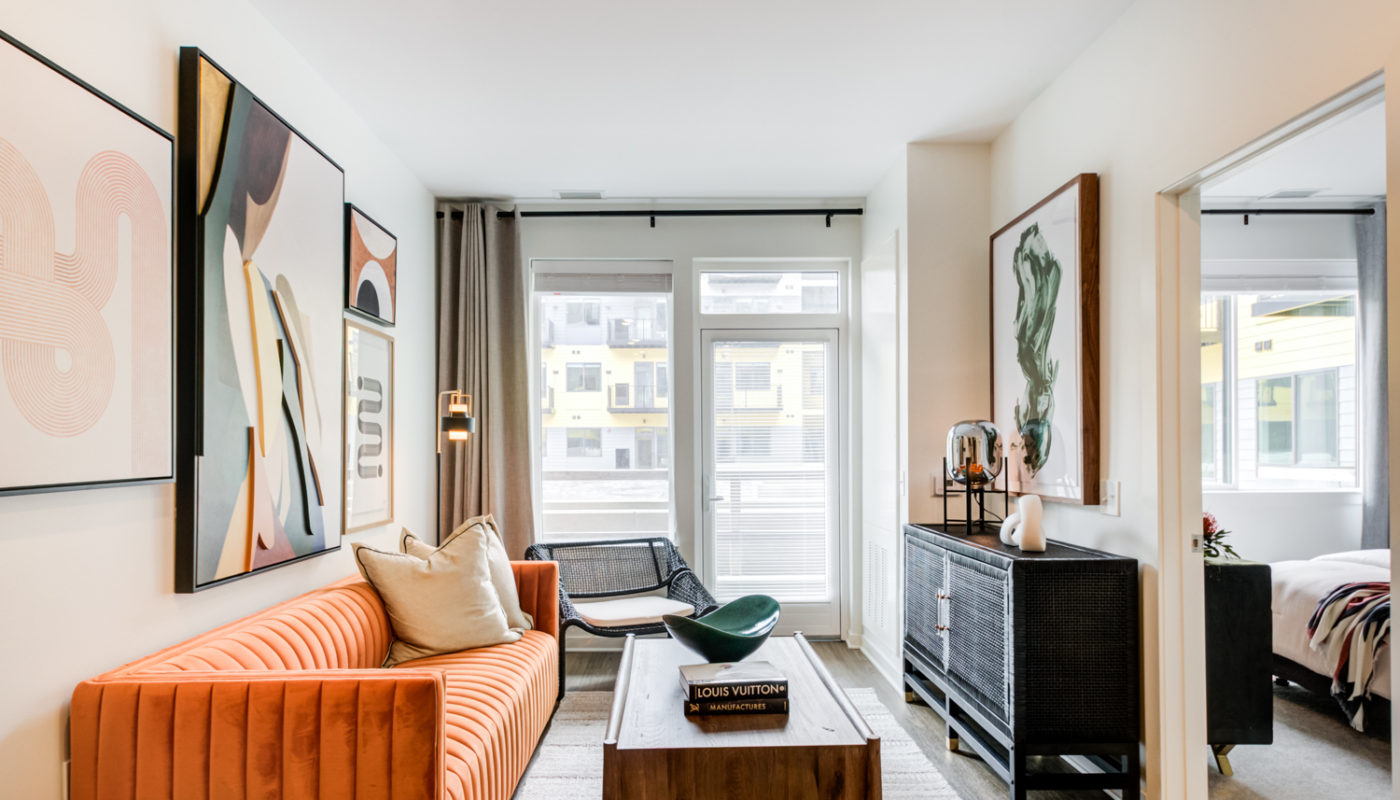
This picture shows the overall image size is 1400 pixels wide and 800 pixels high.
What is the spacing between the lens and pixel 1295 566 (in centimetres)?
391

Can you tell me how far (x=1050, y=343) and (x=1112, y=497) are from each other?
666 mm

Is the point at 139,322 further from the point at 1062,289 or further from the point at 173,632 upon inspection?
the point at 1062,289

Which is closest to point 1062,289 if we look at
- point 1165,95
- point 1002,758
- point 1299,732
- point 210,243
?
point 1165,95

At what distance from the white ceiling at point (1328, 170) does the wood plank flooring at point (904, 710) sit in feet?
8.11

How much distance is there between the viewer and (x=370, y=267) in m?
3.56

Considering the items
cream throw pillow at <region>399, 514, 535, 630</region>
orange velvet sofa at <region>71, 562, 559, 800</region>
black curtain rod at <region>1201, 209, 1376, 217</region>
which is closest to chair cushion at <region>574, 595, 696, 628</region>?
cream throw pillow at <region>399, 514, 535, 630</region>

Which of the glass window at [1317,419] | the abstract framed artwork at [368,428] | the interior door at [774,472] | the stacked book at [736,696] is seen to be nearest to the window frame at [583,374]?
the interior door at [774,472]

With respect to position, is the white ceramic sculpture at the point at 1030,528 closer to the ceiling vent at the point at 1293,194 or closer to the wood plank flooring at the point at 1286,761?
the wood plank flooring at the point at 1286,761

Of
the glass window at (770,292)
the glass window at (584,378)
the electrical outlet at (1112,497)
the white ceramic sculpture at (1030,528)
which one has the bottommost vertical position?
the white ceramic sculpture at (1030,528)

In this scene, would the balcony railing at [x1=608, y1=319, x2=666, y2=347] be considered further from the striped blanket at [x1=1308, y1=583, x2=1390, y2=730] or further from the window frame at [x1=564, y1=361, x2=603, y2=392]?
the striped blanket at [x1=1308, y1=583, x2=1390, y2=730]

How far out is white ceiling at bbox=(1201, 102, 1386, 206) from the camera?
3.57 m

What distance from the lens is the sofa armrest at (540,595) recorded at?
3600 mm

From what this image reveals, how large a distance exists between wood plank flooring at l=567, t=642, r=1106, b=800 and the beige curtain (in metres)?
0.79

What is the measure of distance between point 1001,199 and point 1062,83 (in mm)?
687
